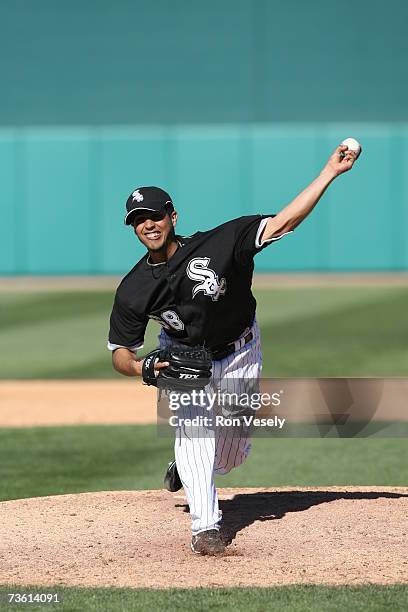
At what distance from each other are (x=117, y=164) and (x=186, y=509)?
15394 millimetres

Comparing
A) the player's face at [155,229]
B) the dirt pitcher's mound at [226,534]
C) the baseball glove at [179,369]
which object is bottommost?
the dirt pitcher's mound at [226,534]

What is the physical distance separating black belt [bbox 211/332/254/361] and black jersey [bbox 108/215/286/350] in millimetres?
131

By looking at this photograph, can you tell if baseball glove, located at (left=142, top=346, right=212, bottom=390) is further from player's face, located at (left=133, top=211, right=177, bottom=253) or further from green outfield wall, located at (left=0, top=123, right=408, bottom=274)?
green outfield wall, located at (left=0, top=123, right=408, bottom=274)

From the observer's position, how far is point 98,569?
16.9 ft

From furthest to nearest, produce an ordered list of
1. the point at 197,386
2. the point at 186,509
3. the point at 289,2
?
1. the point at 289,2
2. the point at 186,509
3. the point at 197,386

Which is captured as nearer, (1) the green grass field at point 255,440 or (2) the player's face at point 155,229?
(1) the green grass field at point 255,440

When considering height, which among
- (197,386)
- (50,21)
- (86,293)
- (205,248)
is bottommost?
(86,293)

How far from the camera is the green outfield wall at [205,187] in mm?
21078

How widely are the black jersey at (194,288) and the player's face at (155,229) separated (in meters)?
0.09

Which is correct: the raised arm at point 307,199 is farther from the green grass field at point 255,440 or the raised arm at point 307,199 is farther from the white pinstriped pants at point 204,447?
the green grass field at point 255,440

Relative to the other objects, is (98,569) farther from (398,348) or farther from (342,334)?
(342,334)

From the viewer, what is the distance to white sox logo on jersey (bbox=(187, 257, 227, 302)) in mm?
5305

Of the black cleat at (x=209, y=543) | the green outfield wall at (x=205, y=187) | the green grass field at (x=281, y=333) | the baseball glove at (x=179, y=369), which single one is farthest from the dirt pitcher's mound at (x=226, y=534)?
the green outfield wall at (x=205, y=187)

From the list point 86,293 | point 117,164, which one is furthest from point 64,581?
point 117,164
